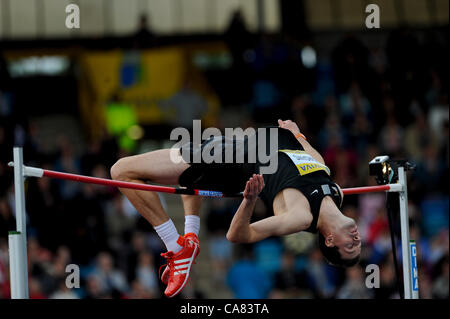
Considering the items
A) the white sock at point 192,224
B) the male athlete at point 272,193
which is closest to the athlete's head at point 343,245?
the male athlete at point 272,193

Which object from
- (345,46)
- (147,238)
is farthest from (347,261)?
(345,46)

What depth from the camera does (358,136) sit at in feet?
38.4

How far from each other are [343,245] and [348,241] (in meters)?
0.05

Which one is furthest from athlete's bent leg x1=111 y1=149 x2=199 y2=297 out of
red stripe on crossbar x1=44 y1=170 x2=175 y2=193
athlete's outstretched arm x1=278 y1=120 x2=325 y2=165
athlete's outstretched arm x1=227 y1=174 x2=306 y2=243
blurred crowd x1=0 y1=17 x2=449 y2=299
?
blurred crowd x1=0 y1=17 x2=449 y2=299

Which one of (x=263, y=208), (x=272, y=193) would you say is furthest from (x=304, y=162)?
(x=263, y=208)

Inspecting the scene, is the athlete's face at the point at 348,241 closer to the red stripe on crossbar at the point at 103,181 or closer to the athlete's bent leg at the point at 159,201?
the athlete's bent leg at the point at 159,201

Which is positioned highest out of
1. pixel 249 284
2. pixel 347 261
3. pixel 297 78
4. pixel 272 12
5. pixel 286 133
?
pixel 272 12

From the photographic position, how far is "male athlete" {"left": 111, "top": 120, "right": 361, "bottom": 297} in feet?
18.9

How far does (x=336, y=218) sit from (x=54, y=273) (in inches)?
178

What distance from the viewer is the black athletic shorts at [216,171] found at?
6039 mm

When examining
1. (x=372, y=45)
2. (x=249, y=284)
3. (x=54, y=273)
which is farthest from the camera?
(x=372, y=45)

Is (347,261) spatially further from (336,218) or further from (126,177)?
(126,177)

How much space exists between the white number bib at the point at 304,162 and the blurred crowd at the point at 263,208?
3.87 meters

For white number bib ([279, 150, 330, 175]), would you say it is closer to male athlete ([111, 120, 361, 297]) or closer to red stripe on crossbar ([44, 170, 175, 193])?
male athlete ([111, 120, 361, 297])
